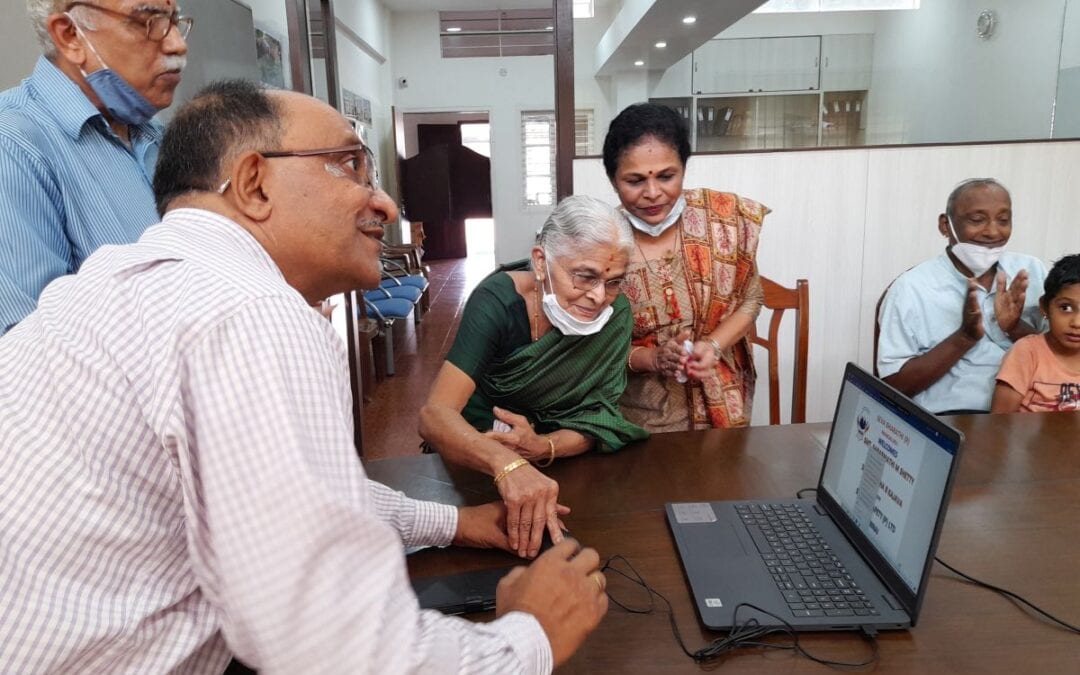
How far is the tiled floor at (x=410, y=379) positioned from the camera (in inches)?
138

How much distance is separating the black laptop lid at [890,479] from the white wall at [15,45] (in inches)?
83.3

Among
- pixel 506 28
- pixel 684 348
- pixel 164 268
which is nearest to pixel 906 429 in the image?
pixel 684 348

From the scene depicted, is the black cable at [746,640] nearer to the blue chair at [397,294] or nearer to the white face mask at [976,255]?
the white face mask at [976,255]

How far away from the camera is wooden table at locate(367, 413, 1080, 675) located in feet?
2.67

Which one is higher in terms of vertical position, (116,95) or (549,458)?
(116,95)

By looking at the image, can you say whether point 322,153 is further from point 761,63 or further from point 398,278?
A: point 398,278

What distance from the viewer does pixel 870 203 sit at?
276 centimetres

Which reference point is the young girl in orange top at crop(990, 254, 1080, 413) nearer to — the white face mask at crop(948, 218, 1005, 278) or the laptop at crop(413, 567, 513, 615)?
the white face mask at crop(948, 218, 1005, 278)

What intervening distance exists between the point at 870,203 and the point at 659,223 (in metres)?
1.38

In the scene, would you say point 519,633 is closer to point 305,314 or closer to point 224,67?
point 305,314

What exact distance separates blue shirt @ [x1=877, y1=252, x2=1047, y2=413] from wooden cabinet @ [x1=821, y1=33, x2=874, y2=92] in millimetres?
1259

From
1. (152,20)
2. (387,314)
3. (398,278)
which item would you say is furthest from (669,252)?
(398,278)

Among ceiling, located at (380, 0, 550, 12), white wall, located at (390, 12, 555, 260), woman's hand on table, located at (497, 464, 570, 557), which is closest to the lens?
woman's hand on table, located at (497, 464, 570, 557)

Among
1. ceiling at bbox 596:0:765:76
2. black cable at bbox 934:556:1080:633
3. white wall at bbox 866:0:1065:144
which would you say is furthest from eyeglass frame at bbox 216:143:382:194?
white wall at bbox 866:0:1065:144
